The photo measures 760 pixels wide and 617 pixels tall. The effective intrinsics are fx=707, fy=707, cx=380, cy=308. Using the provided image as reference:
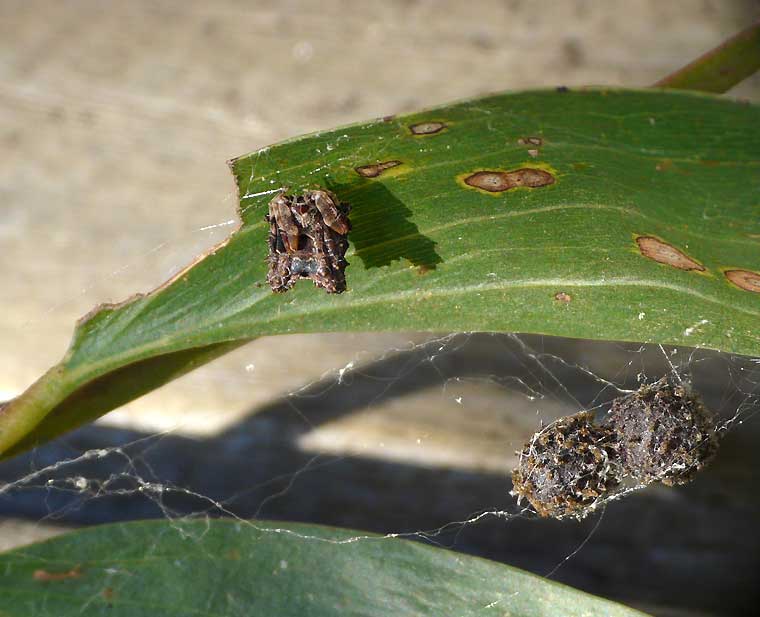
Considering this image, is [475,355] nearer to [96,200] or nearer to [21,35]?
[96,200]

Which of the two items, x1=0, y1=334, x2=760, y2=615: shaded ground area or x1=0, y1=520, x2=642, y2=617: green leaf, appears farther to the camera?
x1=0, y1=334, x2=760, y2=615: shaded ground area

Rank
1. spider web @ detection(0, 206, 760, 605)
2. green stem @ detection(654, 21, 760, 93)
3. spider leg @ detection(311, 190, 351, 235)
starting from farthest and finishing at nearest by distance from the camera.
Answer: spider web @ detection(0, 206, 760, 605)
green stem @ detection(654, 21, 760, 93)
spider leg @ detection(311, 190, 351, 235)

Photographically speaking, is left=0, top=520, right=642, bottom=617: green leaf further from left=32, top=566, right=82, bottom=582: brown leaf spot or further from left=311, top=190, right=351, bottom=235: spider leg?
left=311, top=190, right=351, bottom=235: spider leg

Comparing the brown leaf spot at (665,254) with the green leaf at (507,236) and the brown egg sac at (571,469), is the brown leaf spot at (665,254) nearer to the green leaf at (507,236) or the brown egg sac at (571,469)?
the green leaf at (507,236)

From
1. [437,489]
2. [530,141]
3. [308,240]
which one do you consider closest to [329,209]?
[308,240]

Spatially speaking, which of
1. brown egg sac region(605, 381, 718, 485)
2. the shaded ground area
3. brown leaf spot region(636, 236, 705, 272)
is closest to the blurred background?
the shaded ground area

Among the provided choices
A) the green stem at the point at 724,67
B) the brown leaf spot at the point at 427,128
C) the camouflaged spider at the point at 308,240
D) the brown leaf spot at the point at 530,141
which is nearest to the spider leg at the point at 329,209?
the camouflaged spider at the point at 308,240

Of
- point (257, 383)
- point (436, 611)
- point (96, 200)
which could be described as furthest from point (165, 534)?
point (96, 200)

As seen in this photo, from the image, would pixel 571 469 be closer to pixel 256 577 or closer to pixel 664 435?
pixel 664 435
